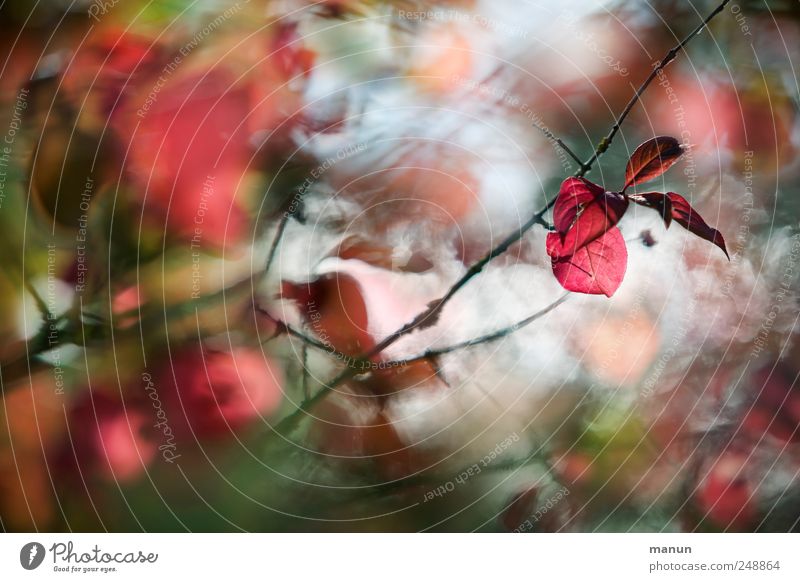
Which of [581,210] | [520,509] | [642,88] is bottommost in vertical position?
[520,509]

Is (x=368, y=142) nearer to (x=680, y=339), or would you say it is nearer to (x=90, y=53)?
(x=90, y=53)

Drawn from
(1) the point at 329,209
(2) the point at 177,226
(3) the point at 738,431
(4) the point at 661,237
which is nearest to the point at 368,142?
(1) the point at 329,209

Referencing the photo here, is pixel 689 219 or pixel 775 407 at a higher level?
pixel 689 219
